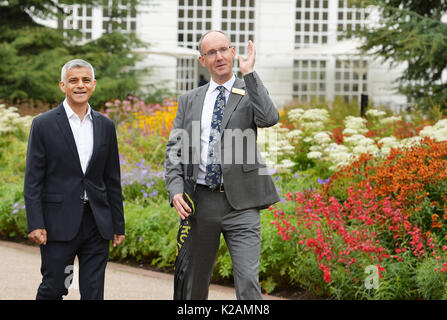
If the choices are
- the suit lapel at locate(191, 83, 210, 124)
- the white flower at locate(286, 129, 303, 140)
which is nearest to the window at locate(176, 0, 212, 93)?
the white flower at locate(286, 129, 303, 140)

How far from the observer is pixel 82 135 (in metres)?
3.57

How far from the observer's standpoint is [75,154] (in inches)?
137

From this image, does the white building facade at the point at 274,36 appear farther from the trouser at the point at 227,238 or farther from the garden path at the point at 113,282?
the trouser at the point at 227,238

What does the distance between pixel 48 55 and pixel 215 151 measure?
41.4ft

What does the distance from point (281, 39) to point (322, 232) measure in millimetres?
14123

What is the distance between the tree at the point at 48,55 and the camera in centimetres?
1474

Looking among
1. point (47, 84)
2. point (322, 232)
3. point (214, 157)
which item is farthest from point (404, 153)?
point (47, 84)

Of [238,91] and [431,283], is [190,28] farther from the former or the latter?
[238,91]

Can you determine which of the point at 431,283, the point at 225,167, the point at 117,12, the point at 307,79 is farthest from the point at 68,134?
the point at 307,79

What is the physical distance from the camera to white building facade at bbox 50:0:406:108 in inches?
723

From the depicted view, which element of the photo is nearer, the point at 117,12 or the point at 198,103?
the point at 198,103

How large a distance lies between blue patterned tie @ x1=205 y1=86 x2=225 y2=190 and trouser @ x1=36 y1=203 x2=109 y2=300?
2.27 ft

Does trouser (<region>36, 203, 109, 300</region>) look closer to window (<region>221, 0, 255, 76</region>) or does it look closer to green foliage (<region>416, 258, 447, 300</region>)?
green foliage (<region>416, 258, 447, 300</region>)

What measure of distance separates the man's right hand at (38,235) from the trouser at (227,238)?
805 millimetres
